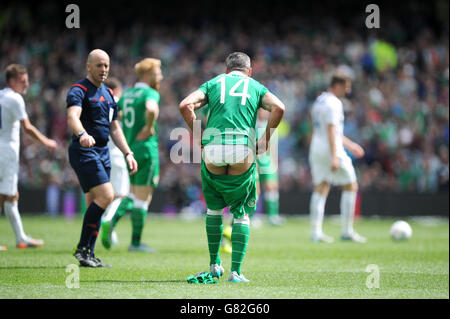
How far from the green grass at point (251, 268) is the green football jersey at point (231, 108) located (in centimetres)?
143

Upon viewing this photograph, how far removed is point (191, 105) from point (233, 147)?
0.58m

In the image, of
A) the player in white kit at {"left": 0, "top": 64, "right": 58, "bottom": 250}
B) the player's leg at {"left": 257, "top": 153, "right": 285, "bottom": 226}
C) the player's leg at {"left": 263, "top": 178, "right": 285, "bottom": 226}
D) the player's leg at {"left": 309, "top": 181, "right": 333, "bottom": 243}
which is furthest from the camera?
the player's leg at {"left": 263, "top": 178, "right": 285, "bottom": 226}

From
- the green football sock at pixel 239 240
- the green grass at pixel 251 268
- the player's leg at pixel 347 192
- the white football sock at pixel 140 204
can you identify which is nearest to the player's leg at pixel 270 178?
the green grass at pixel 251 268

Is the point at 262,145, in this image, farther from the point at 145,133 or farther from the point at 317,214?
the point at 317,214

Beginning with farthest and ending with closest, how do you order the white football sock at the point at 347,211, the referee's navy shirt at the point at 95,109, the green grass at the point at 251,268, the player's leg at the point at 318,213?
1. the white football sock at the point at 347,211
2. the player's leg at the point at 318,213
3. the referee's navy shirt at the point at 95,109
4. the green grass at the point at 251,268

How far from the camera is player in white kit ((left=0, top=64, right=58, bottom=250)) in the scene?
9688mm

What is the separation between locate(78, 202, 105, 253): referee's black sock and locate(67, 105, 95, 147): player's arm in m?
0.94

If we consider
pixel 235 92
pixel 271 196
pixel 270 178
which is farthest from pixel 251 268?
pixel 271 196

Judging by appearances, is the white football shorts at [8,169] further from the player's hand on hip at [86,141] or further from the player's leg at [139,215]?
the player's hand on hip at [86,141]

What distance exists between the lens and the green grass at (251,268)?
619 centimetres

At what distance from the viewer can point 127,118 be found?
10.4m

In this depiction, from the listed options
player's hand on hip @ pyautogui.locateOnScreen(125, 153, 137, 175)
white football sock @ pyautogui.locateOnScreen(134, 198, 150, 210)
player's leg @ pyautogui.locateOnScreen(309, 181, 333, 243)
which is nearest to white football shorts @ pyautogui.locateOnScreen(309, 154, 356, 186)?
player's leg @ pyautogui.locateOnScreen(309, 181, 333, 243)

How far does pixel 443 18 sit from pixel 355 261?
18.8m

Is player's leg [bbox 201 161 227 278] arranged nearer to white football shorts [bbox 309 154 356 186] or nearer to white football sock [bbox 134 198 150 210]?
white football sock [bbox 134 198 150 210]
